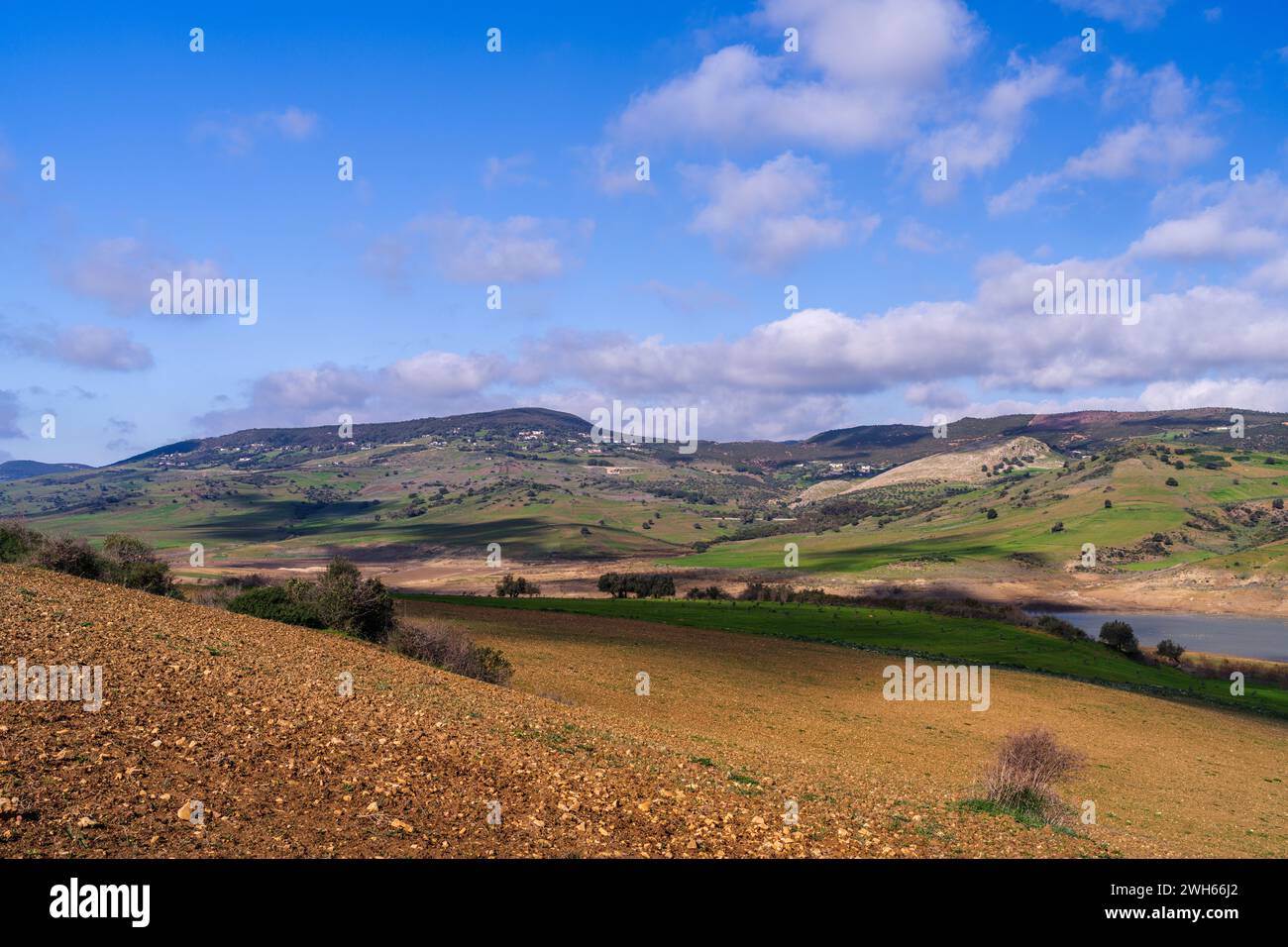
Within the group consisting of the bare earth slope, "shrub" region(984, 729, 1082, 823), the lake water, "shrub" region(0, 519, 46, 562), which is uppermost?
"shrub" region(0, 519, 46, 562)

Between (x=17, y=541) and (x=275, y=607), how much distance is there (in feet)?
35.4

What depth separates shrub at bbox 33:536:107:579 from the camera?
33.2 m

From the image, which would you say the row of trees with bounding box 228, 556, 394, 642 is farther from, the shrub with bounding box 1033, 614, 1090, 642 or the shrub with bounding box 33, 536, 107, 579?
the shrub with bounding box 1033, 614, 1090, 642

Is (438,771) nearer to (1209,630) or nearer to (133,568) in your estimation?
(133,568)

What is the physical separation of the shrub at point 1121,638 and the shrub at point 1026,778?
6534cm

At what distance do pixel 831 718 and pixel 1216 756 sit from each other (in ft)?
64.8

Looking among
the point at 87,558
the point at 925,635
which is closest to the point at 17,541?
the point at 87,558

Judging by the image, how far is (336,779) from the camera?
1316 cm

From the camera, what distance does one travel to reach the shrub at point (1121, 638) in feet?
254

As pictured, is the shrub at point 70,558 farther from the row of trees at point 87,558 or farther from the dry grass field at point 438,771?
the dry grass field at point 438,771

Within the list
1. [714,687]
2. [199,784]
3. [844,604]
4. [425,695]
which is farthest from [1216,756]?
[844,604]

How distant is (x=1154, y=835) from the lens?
76.6 ft

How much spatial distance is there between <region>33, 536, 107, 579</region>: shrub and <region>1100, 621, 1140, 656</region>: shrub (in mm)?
83700

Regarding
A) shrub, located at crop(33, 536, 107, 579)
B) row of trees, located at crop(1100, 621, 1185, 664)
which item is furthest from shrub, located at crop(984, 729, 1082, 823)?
row of trees, located at crop(1100, 621, 1185, 664)
